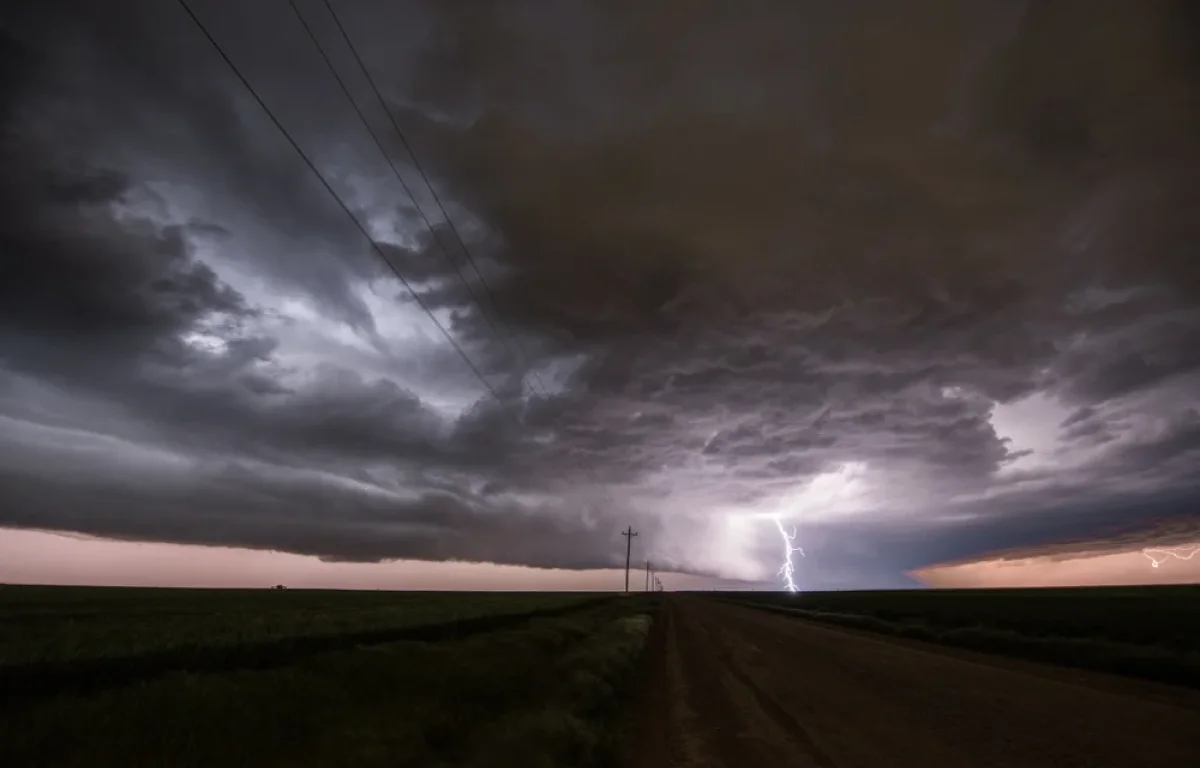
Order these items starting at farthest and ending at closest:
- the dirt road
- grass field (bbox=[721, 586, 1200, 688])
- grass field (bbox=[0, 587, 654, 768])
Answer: grass field (bbox=[721, 586, 1200, 688]) → the dirt road → grass field (bbox=[0, 587, 654, 768])

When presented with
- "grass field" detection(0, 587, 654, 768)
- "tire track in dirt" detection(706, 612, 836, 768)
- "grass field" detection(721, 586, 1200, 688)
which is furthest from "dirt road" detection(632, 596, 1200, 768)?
"grass field" detection(721, 586, 1200, 688)

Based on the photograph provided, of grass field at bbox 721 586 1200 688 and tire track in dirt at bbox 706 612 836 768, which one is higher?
grass field at bbox 721 586 1200 688

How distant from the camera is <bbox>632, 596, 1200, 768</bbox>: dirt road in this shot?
1123 centimetres

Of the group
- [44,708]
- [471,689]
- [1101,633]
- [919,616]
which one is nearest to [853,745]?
[471,689]

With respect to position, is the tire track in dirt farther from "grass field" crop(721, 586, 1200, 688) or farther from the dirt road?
"grass field" crop(721, 586, 1200, 688)

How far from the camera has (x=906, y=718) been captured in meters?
14.7

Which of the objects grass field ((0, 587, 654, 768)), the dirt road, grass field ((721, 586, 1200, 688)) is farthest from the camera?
grass field ((721, 586, 1200, 688))

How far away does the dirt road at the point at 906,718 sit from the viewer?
1123 centimetres

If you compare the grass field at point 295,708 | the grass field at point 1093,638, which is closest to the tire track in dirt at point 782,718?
Answer: the grass field at point 295,708

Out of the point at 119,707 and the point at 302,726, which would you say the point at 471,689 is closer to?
the point at 302,726

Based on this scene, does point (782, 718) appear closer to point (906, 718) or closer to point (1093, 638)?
point (906, 718)

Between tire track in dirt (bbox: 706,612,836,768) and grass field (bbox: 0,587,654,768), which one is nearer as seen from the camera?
grass field (bbox: 0,587,654,768)

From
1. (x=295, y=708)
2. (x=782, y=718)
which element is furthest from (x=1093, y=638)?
(x=295, y=708)

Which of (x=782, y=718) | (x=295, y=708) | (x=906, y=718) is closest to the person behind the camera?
(x=295, y=708)
